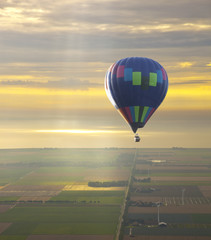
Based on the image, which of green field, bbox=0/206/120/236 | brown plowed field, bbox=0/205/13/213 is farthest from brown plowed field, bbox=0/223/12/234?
brown plowed field, bbox=0/205/13/213

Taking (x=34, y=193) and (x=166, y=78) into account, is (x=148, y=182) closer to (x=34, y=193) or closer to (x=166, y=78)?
(x=34, y=193)

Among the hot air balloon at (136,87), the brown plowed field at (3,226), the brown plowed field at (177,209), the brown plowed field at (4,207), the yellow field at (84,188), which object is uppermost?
the hot air balloon at (136,87)

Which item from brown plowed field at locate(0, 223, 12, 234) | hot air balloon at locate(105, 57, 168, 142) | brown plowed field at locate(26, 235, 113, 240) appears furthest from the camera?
brown plowed field at locate(0, 223, 12, 234)

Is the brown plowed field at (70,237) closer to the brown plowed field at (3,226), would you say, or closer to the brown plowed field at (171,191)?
the brown plowed field at (3,226)

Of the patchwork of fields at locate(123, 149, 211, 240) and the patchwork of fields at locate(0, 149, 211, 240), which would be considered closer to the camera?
the patchwork of fields at locate(123, 149, 211, 240)

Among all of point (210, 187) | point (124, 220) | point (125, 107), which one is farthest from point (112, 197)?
point (125, 107)

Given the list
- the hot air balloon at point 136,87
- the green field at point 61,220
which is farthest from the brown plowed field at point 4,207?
the hot air balloon at point 136,87

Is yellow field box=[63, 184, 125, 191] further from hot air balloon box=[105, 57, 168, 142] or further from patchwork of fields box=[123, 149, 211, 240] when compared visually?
hot air balloon box=[105, 57, 168, 142]

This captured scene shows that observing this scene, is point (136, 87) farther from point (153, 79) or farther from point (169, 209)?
point (169, 209)

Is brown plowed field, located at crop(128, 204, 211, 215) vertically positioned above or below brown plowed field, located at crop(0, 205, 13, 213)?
above
